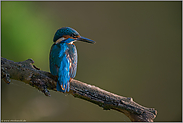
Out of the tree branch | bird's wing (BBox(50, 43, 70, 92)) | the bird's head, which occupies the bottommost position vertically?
the tree branch

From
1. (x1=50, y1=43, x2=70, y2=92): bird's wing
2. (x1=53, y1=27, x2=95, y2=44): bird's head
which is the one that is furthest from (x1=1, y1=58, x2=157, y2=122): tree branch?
(x1=53, y1=27, x2=95, y2=44): bird's head

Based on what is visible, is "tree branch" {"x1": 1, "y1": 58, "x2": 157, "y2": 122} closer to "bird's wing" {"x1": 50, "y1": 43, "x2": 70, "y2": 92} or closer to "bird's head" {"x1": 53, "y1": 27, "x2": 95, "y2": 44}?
"bird's wing" {"x1": 50, "y1": 43, "x2": 70, "y2": 92}

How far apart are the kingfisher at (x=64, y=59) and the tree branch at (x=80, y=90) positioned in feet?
0.20

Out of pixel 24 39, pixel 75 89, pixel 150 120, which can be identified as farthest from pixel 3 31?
pixel 150 120

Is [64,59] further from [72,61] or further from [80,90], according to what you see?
[80,90]

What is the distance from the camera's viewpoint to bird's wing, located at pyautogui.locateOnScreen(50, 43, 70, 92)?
1.21m

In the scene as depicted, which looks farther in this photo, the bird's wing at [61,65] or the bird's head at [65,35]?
the bird's head at [65,35]

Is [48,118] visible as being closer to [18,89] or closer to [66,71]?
[18,89]

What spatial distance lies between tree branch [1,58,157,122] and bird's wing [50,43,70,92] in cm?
6

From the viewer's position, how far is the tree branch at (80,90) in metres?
1.20

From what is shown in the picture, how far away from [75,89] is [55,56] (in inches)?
10.9

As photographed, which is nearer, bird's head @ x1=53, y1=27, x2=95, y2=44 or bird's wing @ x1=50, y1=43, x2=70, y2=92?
bird's wing @ x1=50, y1=43, x2=70, y2=92

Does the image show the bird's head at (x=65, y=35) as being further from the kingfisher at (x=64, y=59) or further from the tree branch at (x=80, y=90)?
the tree branch at (x=80, y=90)

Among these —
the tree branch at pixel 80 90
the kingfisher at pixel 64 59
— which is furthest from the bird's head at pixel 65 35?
the tree branch at pixel 80 90
